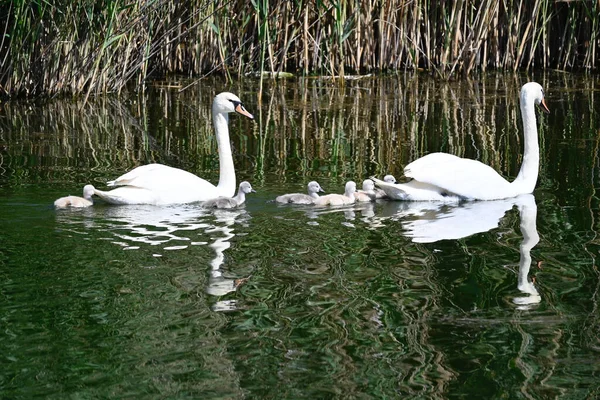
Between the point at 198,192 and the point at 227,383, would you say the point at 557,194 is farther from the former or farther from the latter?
the point at 227,383

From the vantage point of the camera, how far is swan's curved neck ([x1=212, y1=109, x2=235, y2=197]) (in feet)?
29.5

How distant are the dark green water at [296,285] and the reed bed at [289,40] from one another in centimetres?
318

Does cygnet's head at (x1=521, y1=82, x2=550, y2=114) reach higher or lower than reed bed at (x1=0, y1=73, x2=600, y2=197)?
higher

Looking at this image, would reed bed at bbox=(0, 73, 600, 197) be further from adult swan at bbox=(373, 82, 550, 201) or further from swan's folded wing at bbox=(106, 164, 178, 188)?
swan's folded wing at bbox=(106, 164, 178, 188)

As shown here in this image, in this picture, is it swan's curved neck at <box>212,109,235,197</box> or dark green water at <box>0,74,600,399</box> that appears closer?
dark green water at <box>0,74,600,399</box>

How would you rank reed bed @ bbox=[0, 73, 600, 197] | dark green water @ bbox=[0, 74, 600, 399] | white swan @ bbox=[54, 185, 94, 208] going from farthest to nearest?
reed bed @ bbox=[0, 73, 600, 197] → white swan @ bbox=[54, 185, 94, 208] → dark green water @ bbox=[0, 74, 600, 399]

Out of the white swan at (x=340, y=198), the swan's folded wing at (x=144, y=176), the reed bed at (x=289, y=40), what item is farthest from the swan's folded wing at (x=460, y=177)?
the reed bed at (x=289, y=40)

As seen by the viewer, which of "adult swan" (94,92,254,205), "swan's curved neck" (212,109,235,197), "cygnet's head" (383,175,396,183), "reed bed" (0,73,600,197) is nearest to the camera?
"adult swan" (94,92,254,205)

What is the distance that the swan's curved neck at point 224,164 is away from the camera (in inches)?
353

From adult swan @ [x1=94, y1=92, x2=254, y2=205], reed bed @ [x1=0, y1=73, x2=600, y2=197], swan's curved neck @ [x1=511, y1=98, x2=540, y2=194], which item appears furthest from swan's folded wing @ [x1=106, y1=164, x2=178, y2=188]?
swan's curved neck @ [x1=511, y1=98, x2=540, y2=194]

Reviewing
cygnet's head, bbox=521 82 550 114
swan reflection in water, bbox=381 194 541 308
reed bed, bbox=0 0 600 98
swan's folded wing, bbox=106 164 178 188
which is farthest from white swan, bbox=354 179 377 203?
reed bed, bbox=0 0 600 98

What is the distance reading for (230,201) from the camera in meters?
8.52

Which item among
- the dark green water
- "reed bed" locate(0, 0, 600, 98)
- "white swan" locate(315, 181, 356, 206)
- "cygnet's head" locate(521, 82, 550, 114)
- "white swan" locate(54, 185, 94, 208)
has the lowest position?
the dark green water

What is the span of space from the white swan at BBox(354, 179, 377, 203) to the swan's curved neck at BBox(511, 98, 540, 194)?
1.17m
